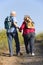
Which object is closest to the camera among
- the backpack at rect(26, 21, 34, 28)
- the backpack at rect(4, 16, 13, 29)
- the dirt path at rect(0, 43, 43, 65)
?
the dirt path at rect(0, 43, 43, 65)

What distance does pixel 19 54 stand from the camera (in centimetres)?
1344

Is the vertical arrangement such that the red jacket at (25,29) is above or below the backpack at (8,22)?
below

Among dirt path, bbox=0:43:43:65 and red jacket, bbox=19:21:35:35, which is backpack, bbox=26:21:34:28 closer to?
red jacket, bbox=19:21:35:35

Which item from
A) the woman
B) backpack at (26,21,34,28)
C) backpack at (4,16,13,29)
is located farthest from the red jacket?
backpack at (4,16,13,29)

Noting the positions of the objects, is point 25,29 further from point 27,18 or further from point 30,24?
point 27,18

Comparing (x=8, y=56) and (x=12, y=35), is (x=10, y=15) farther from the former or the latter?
(x=8, y=56)

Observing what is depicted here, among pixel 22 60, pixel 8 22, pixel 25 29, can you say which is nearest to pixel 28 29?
pixel 25 29

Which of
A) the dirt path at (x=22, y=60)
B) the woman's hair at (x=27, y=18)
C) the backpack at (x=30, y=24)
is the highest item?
the woman's hair at (x=27, y=18)

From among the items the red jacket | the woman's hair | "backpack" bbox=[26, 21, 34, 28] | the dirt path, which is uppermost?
the woman's hair

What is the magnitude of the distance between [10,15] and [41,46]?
13.3ft

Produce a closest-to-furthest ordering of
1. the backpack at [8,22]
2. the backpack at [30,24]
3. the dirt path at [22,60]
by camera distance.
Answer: the dirt path at [22,60], the backpack at [8,22], the backpack at [30,24]

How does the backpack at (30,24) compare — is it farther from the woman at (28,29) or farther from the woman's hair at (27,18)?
the woman's hair at (27,18)

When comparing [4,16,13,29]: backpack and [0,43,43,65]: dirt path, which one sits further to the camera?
[4,16,13,29]: backpack

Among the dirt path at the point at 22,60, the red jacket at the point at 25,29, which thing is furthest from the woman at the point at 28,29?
the dirt path at the point at 22,60
